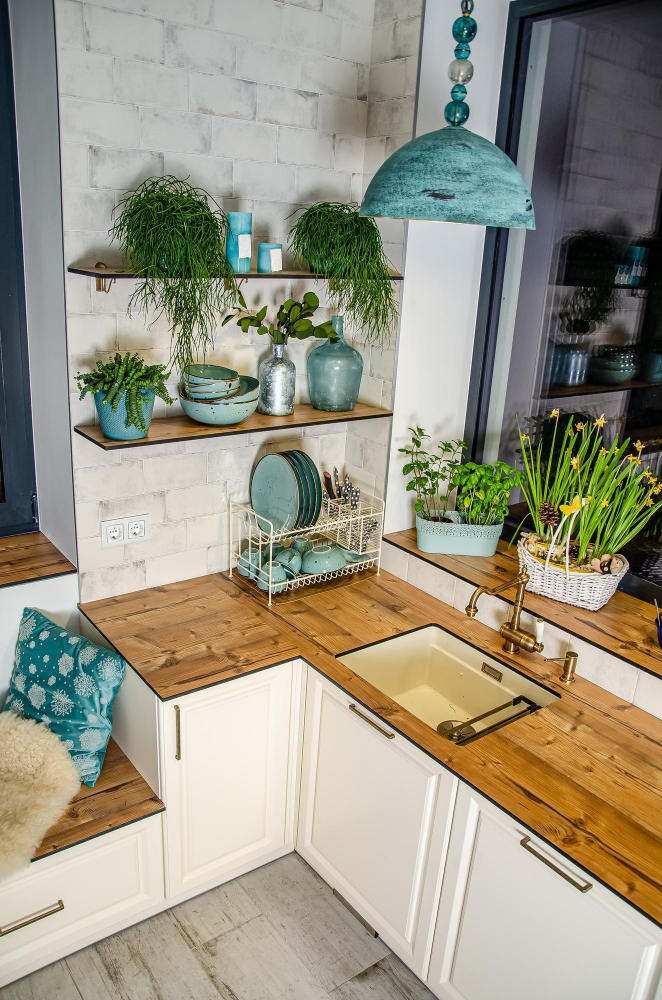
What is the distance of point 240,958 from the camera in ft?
6.93

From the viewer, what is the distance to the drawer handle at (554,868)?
1520 mm

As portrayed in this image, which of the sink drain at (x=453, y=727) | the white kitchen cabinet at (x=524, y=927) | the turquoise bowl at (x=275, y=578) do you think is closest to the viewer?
the white kitchen cabinet at (x=524, y=927)

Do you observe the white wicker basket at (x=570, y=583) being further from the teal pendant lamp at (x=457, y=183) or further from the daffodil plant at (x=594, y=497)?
the teal pendant lamp at (x=457, y=183)

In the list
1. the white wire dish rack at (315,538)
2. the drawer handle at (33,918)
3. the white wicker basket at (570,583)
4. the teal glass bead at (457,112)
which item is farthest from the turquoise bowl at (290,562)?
the teal glass bead at (457,112)

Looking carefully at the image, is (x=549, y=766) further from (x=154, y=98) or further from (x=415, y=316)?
(x=154, y=98)

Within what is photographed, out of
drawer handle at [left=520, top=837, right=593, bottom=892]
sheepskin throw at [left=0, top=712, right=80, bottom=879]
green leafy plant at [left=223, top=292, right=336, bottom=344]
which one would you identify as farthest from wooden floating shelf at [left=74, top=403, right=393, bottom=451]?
drawer handle at [left=520, top=837, right=593, bottom=892]

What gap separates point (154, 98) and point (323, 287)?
752 millimetres

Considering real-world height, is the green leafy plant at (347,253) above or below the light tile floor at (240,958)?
above

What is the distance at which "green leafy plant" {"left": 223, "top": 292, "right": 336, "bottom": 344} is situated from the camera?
2.37 meters

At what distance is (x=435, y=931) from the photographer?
76.0 inches

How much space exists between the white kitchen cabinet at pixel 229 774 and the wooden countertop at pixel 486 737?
8cm

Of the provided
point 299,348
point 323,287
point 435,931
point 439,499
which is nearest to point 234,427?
point 299,348

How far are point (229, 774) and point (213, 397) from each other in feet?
3.43

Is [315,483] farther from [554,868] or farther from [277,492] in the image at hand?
[554,868]
